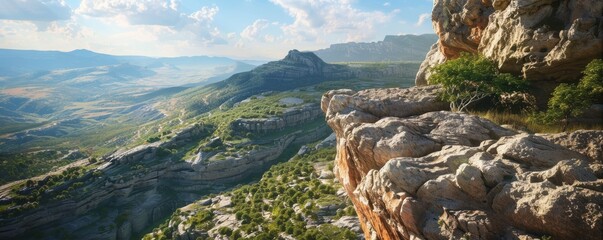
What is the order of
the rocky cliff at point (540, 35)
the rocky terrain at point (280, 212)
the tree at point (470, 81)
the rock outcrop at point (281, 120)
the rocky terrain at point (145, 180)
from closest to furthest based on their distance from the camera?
the rocky cliff at point (540, 35), the tree at point (470, 81), the rocky terrain at point (280, 212), the rocky terrain at point (145, 180), the rock outcrop at point (281, 120)

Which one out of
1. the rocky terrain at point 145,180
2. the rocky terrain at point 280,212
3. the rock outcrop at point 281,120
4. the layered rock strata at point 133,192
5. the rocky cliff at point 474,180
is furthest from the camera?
the rock outcrop at point 281,120

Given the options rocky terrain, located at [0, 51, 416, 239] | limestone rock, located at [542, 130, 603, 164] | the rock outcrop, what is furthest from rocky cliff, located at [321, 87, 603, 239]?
the rock outcrop

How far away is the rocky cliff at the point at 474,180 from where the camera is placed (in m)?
15.7

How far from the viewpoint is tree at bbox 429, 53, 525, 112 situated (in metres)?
32.4

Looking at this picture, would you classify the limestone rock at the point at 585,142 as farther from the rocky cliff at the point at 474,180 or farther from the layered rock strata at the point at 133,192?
the layered rock strata at the point at 133,192

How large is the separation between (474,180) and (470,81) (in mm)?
18856

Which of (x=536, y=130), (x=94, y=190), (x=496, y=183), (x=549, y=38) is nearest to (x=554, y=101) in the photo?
(x=536, y=130)

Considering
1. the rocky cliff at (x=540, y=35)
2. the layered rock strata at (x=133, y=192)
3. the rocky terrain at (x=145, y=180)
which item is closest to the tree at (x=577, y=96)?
the rocky cliff at (x=540, y=35)

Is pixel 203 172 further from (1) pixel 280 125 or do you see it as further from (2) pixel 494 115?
(2) pixel 494 115

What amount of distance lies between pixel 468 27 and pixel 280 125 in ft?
391

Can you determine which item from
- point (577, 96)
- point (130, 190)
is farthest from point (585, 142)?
point (130, 190)

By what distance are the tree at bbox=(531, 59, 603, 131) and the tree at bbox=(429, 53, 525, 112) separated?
5.12 m

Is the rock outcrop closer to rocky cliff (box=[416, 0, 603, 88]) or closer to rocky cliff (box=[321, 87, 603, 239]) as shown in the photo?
rocky cliff (box=[416, 0, 603, 88])

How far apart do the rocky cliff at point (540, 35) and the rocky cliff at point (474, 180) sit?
38.6 ft
